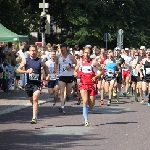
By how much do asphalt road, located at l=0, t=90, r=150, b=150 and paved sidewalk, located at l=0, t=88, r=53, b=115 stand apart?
439mm

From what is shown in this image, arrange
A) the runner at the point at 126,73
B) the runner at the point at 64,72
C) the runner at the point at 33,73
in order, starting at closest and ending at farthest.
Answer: the runner at the point at 33,73, the runner at the point at 64,72, the runner at the point at 126,73

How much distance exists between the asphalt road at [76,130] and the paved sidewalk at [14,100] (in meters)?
0.44

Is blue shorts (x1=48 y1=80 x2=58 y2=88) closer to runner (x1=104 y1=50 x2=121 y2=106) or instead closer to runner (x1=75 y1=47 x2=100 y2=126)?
runner (x1=104 y1=50 x2=121 y2=106)

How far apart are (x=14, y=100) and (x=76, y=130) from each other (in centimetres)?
818

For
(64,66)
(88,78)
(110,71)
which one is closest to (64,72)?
(64,66)

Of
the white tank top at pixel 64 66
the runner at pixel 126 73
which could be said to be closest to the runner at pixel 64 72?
the white tank top at pixel 64 66

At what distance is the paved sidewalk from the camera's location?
61.0ft

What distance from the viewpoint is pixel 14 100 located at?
70.1 feet

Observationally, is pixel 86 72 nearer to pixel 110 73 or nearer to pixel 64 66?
pixel 64 66

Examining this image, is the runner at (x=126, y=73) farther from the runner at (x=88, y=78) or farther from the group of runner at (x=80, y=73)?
the runner at (x=88, y=78)

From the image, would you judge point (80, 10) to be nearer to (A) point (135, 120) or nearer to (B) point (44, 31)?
(B) point (44, 31)

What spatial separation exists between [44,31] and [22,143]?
1926cm

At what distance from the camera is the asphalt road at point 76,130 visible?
1120 centimetres

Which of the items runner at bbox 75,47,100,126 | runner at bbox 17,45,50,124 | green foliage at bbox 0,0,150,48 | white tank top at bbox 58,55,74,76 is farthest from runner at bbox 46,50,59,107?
green foliage at bbox 0,0,150,48
